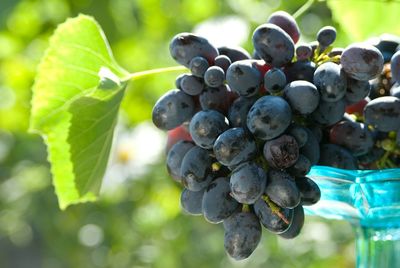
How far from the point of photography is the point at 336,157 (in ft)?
2.68

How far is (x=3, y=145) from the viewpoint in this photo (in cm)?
273

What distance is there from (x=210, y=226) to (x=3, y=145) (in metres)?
0.86

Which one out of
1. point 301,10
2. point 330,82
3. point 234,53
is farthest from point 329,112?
point 301,10

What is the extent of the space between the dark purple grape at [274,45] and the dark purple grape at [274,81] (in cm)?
2

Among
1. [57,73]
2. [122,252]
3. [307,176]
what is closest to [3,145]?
[122,252]

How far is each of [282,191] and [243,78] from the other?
123 millimetres

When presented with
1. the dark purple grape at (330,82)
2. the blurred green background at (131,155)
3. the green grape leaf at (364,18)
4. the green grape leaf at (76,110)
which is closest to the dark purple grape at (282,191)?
the dark purple grape at (330,82)

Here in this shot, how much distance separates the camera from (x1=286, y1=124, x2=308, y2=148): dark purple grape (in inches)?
30.0

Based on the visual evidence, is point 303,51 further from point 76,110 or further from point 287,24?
point 76,110

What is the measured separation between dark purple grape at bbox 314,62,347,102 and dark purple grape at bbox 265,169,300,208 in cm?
10

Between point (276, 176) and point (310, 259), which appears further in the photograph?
point (310, 259)

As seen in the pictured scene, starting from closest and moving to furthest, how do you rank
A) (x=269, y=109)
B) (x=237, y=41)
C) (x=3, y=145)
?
(x=269, y=109) → (x=237, y=41) → (x=3, y=145)

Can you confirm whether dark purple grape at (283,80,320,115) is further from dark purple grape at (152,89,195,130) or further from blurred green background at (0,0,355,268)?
blurred green background at (0,0,355,268)

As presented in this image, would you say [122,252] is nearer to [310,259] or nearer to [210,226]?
[210,226]
